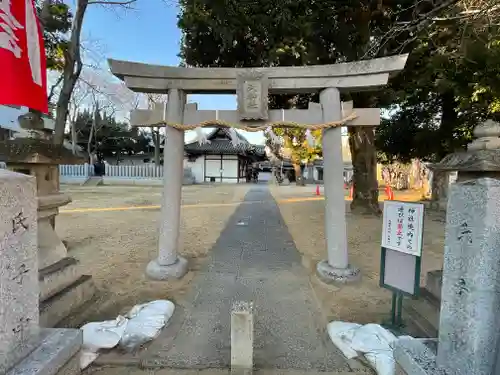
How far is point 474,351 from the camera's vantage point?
165cm

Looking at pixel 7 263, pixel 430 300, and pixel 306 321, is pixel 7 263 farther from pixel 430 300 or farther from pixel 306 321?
pixel 430 300

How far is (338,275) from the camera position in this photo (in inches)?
171

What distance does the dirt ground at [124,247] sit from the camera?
3885 mm

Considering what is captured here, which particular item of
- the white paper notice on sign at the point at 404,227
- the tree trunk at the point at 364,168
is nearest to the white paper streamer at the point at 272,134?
the white paper notice on sign at the point at 404,227

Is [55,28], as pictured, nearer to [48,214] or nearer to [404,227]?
[48,214]

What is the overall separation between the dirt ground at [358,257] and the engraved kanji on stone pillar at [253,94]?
106 inches

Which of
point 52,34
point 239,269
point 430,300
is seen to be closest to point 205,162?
point 52,34

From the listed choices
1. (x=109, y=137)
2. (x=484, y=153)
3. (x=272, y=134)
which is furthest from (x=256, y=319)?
(x=109, y=137)

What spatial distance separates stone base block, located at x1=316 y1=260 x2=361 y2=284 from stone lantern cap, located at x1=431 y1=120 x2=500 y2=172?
2.09 m

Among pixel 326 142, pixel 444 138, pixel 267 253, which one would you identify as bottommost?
pixel 267 253

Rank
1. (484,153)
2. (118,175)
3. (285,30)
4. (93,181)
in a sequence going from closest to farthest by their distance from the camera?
(484,153), (285,30), (93,181), (118,175)

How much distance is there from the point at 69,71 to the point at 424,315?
25.4ft

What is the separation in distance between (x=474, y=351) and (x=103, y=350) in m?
2.83

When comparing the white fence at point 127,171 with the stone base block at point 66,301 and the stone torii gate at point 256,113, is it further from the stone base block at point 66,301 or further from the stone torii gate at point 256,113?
the stone base block at point 66,301
